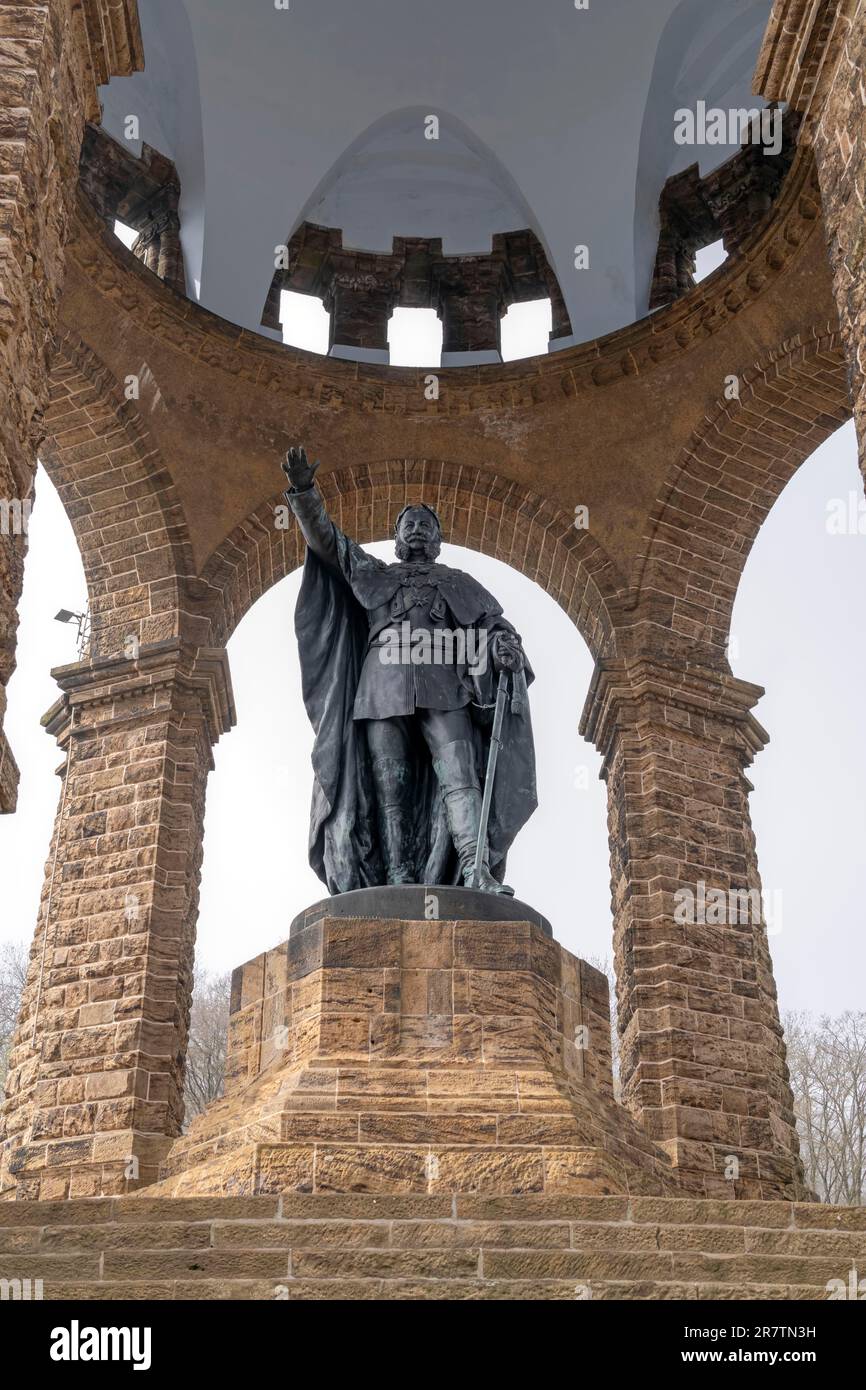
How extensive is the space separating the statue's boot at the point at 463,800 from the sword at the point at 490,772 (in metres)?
0.02

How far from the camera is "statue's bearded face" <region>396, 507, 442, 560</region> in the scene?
321 inches

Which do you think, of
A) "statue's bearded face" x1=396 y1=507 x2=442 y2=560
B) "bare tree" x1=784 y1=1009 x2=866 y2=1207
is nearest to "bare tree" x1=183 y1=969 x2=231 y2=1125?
"bare tree" x1=784 y1=1009 x2=866 y2=1207

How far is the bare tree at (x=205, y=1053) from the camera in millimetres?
24859

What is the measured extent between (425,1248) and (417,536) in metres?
4.26

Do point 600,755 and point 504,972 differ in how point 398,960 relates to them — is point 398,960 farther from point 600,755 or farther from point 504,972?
point 600,755

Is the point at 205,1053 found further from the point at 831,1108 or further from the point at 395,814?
the point at 395,814

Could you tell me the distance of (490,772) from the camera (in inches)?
281

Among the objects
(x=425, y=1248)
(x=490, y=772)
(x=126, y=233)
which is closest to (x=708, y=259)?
(x=126, y=233)

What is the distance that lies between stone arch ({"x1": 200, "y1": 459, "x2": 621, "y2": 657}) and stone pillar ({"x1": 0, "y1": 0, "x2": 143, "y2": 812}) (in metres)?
5.68

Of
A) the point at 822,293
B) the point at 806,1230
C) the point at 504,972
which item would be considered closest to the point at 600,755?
the point at 822,293

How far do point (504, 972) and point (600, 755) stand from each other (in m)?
6.62

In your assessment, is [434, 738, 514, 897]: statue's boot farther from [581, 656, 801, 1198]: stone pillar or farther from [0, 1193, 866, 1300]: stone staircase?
[581, 656, 801, 1198]: stone pillar

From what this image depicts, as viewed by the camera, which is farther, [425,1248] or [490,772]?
[490,772]

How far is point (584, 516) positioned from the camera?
1354cm
